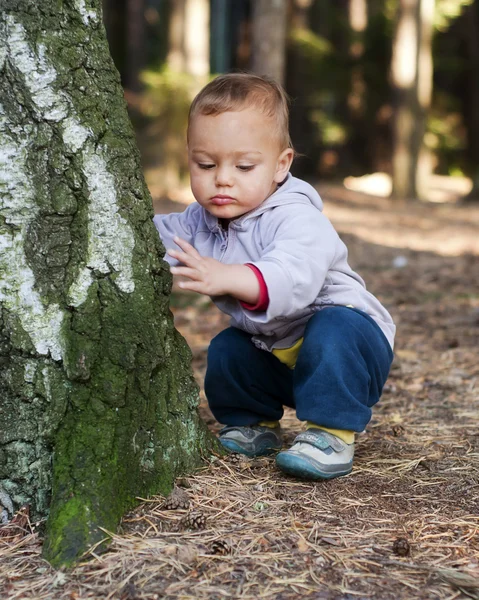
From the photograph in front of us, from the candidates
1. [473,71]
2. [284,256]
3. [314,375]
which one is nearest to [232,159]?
[284,256]

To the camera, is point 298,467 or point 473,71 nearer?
point 298,467

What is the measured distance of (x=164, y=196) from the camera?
12.7 meters

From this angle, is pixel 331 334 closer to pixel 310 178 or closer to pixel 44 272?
pixel 44 272

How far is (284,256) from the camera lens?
238cm

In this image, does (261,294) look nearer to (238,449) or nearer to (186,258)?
(186,258)

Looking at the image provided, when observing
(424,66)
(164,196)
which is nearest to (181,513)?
(164,196)

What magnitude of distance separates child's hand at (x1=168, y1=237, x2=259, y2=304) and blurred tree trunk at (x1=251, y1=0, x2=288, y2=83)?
9.10m

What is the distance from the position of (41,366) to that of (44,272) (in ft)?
0.89

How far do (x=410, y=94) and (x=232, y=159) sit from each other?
42.7 feet

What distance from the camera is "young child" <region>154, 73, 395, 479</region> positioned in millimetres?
2383

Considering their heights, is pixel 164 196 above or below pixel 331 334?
below

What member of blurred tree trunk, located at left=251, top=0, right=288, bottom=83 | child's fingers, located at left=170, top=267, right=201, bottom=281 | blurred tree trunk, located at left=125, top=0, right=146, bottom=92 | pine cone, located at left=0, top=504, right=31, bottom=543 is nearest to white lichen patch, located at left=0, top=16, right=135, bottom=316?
child's fingers, located at left=170, top=267, right=201, bottom=281

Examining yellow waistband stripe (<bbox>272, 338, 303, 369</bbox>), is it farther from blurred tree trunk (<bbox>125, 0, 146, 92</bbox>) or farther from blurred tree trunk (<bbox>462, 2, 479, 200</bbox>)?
blurred tree trunk (<bbox>125, 0, 146, 92</bbox>)

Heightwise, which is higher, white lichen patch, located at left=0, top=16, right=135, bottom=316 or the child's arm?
white lichen patch, located at left=0, top=16, right=135, bottom=316
